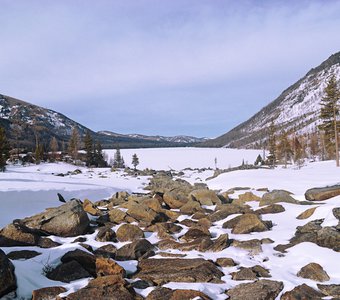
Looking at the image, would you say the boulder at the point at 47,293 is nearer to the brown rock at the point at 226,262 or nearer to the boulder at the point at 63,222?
the brown rock at the point at 226,262

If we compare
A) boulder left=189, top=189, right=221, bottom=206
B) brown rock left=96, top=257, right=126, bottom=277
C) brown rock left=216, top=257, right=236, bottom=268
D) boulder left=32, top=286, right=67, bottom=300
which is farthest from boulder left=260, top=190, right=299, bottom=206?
boulder left=32, top=286, right=67, bottom=300

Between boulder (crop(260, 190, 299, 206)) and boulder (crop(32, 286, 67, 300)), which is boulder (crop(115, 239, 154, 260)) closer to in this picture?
boulder (crop(32, 286, 67, 300))

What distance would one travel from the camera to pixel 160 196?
22.8 m

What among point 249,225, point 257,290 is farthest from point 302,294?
point 249,225

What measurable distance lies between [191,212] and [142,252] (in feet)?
25.5

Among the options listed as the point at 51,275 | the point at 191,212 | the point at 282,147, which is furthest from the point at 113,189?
the point at 282,147

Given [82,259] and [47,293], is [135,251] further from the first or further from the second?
[47,293]

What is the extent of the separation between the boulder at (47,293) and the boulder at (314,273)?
627 centimetres

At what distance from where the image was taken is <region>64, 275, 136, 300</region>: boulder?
24.5 ft

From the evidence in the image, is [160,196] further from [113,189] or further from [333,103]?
[333,103]

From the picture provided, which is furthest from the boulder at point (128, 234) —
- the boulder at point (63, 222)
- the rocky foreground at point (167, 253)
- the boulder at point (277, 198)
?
the boulder at point (277, 198)

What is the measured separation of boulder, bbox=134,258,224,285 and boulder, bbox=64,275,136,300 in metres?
1.19

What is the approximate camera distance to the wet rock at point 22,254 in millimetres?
9805

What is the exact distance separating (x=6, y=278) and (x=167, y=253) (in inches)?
211
